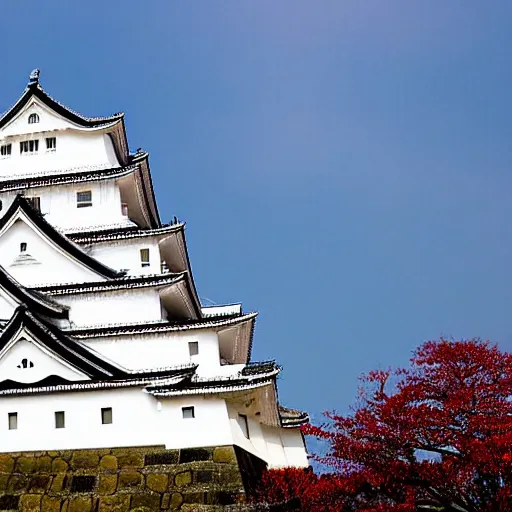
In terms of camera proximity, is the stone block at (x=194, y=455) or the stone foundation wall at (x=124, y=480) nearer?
the stone foundation wall at (x=124, y=480)

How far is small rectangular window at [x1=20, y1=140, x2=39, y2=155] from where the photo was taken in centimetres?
2667

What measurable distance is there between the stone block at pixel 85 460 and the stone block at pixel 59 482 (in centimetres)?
35

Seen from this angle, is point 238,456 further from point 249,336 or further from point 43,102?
point 43,102

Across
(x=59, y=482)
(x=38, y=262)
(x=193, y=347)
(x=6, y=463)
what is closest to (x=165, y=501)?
(x=59, y=482)

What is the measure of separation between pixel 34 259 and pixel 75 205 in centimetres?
285

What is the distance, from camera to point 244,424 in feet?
65.5

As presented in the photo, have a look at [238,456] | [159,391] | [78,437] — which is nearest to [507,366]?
[238,456]

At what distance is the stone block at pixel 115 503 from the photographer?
17094mm

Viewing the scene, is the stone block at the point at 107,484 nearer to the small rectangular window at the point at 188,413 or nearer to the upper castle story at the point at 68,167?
the small rectangular window at the point at 188,413

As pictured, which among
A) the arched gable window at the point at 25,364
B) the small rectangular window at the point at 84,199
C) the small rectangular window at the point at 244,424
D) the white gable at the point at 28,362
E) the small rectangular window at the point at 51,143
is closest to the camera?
the white gable at the point at 28,362

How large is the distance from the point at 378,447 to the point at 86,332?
971 centimetres

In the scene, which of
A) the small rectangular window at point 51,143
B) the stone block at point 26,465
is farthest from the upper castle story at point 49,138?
the stone block at point 26,465

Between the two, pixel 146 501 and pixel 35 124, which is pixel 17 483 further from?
pixel 35 124

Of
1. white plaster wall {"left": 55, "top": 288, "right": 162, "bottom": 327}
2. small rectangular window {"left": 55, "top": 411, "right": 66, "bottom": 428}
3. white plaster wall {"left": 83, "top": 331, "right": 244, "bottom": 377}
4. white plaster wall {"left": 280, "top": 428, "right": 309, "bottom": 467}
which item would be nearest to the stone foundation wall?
small rectangular window {"left": 55, "top": 411, "right": 66, "bottom": 428}
